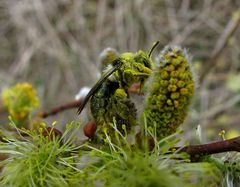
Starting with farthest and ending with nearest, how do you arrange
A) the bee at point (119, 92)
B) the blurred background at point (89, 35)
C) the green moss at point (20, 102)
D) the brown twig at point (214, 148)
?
the blurred background at point (89, 35) → the green moss at point (20, 102) → the bee at point (119, 92) → the brown twig at point (214, 148)

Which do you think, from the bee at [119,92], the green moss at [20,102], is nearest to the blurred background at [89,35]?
the green moss at [20,102]

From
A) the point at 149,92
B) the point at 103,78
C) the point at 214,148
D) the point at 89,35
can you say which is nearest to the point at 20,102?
the point at 103,78

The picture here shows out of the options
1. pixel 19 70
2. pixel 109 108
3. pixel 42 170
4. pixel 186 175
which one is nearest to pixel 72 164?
pixel 42 170

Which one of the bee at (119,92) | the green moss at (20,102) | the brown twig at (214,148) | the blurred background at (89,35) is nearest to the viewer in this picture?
the brown twig at (214,148)

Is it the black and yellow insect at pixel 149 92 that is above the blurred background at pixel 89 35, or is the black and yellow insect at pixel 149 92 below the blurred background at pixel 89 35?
below

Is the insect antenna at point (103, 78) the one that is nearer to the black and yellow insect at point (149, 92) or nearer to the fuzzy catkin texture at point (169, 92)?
the black and yellow insect at point (149, 92)

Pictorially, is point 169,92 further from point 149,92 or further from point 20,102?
point 20,102

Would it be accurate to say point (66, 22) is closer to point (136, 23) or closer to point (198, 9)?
point (136, 23)
